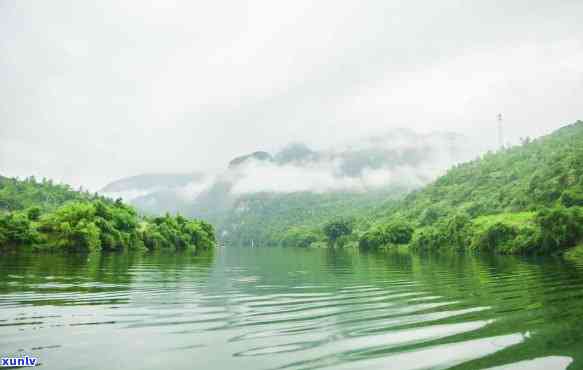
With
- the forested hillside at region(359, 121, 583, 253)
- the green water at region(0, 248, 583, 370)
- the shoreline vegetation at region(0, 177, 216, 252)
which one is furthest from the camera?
the shoreline vegetation at region(0, 177, 216, 252)

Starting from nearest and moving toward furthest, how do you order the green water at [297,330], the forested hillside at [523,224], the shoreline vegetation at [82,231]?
the green water at [297,330] < the forested hillside at [523,224] < the shoreline vegetation at [82,231]

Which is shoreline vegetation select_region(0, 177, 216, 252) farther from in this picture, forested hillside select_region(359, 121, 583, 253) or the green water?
the green water

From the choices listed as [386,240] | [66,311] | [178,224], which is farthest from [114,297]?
[386,240]

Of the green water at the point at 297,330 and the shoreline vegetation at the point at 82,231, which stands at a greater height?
the shoreline vegetation at the point at 82,231

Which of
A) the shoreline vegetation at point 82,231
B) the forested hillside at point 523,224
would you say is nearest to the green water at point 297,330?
the forested hillside at point 523,224

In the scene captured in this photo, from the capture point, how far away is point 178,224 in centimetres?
16875

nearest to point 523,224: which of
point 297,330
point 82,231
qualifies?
point 82,231

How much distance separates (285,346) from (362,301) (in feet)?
30.7

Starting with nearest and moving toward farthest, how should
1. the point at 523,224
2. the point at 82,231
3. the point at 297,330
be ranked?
the point at 297,330, the point at 523,224, the point at 82,231

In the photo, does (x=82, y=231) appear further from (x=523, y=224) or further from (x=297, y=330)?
(x=297, y=330)

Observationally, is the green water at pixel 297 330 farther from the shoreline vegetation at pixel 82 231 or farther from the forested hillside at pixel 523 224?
the shoreline vegetation at pixel 82 231

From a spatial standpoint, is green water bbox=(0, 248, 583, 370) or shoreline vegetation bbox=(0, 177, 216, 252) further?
shoreline vegetation bbox=(0, 177, 216, 252)

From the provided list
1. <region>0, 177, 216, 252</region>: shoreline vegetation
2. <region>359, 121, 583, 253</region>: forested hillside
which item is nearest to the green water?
<region>359, 121, 583, 253</region>: forested hillside

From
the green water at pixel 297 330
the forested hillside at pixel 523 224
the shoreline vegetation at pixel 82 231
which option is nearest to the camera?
the green water at pixel 297 330
